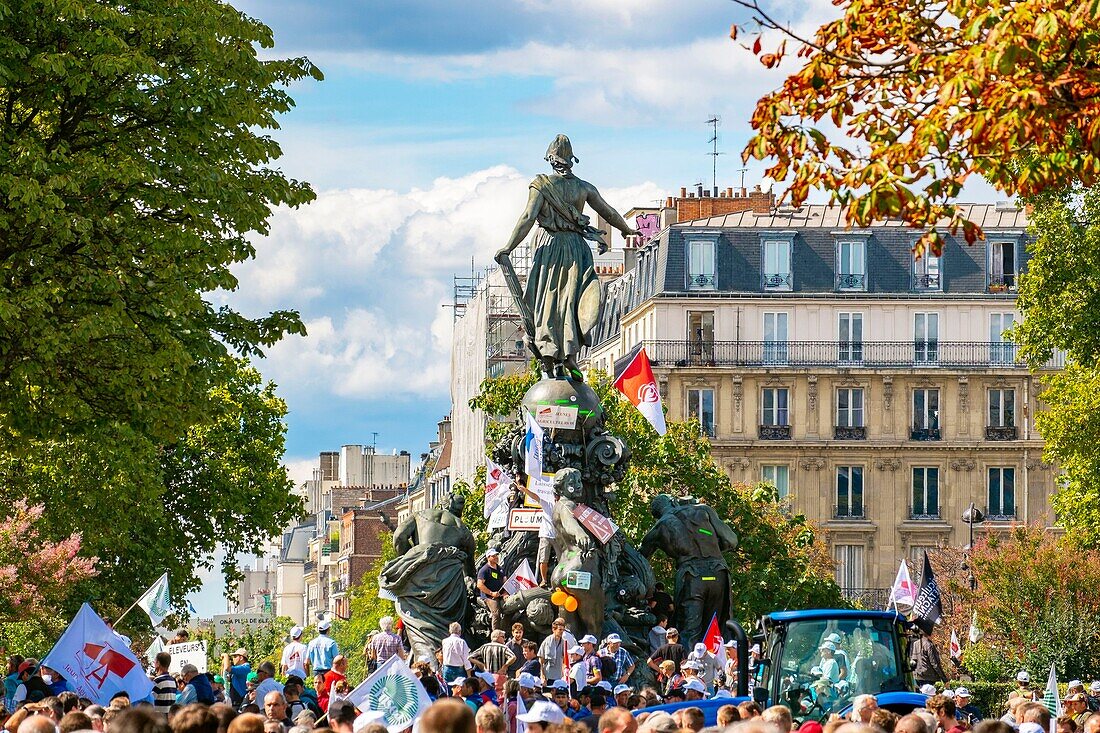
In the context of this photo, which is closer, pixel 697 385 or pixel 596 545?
pixel 596 545

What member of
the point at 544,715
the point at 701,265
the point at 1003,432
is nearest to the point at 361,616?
the point at 701,265

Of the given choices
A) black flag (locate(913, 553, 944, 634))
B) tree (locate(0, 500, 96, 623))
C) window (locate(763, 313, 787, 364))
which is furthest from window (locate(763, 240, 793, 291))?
black flag (locate(913, 553, 944, 634))

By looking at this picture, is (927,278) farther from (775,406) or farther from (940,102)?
(940,102)

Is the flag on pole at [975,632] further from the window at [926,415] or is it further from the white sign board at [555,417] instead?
the white sign board at [555,417]

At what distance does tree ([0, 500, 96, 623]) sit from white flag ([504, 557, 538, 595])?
65.3ft

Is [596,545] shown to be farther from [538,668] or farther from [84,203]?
[84,203]

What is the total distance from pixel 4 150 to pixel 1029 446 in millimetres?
57836

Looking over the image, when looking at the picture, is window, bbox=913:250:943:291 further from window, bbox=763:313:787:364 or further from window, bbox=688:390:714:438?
window, bbox=688:390:714:438

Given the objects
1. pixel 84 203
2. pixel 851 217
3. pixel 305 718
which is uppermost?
pixel 84 203

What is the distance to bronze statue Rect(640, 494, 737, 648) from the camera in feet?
92.8

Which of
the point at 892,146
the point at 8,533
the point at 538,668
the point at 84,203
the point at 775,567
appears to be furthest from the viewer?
the point at 775,567

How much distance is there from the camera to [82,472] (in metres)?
46.5

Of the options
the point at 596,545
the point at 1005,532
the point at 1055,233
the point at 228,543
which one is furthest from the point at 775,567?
the point at 596,545

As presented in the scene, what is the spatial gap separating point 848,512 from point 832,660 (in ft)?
191
